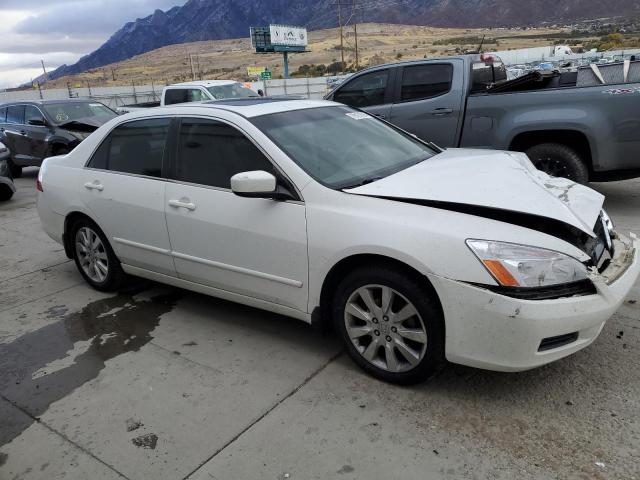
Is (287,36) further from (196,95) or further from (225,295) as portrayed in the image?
(225,295)

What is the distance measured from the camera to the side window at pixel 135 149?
403cm

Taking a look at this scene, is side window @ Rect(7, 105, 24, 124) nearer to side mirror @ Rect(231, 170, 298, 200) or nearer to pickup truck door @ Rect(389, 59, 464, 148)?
pickup truck door @ Rect(389, 59, 464, 148)

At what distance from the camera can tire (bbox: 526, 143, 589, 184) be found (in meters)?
5.95

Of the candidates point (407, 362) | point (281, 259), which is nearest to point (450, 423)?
point (407, 362)

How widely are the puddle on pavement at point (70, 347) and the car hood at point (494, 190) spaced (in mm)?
2029

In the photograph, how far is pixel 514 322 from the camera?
2.55 m

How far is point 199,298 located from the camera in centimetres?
452

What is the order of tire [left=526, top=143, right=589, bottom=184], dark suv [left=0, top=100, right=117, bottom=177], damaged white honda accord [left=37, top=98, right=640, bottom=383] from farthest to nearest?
dark suv [left=0, top=100, right=117, bottom=177]
tire [left=526, top=143, right=589, bottom=184]
damaged white honda accord [left=37, top=98, right=640, bottom=383]

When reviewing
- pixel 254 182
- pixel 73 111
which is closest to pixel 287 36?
pixel 73 111

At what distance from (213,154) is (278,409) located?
176 centimetres

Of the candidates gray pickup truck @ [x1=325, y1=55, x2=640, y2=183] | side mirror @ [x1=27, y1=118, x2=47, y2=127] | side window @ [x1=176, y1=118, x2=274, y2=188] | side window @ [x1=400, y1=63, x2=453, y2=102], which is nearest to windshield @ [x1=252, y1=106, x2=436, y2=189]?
side window @ [x1=176, y1=118, x2=274, y2=188]

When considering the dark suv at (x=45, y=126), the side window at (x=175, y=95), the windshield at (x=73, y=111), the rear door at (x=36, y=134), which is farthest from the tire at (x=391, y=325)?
the side window at (x=175, y=95)

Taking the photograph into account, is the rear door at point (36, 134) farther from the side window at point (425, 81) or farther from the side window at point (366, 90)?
the side window at point (425, 81)

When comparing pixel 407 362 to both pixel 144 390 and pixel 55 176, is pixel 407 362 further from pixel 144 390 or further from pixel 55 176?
pixel 55 176
